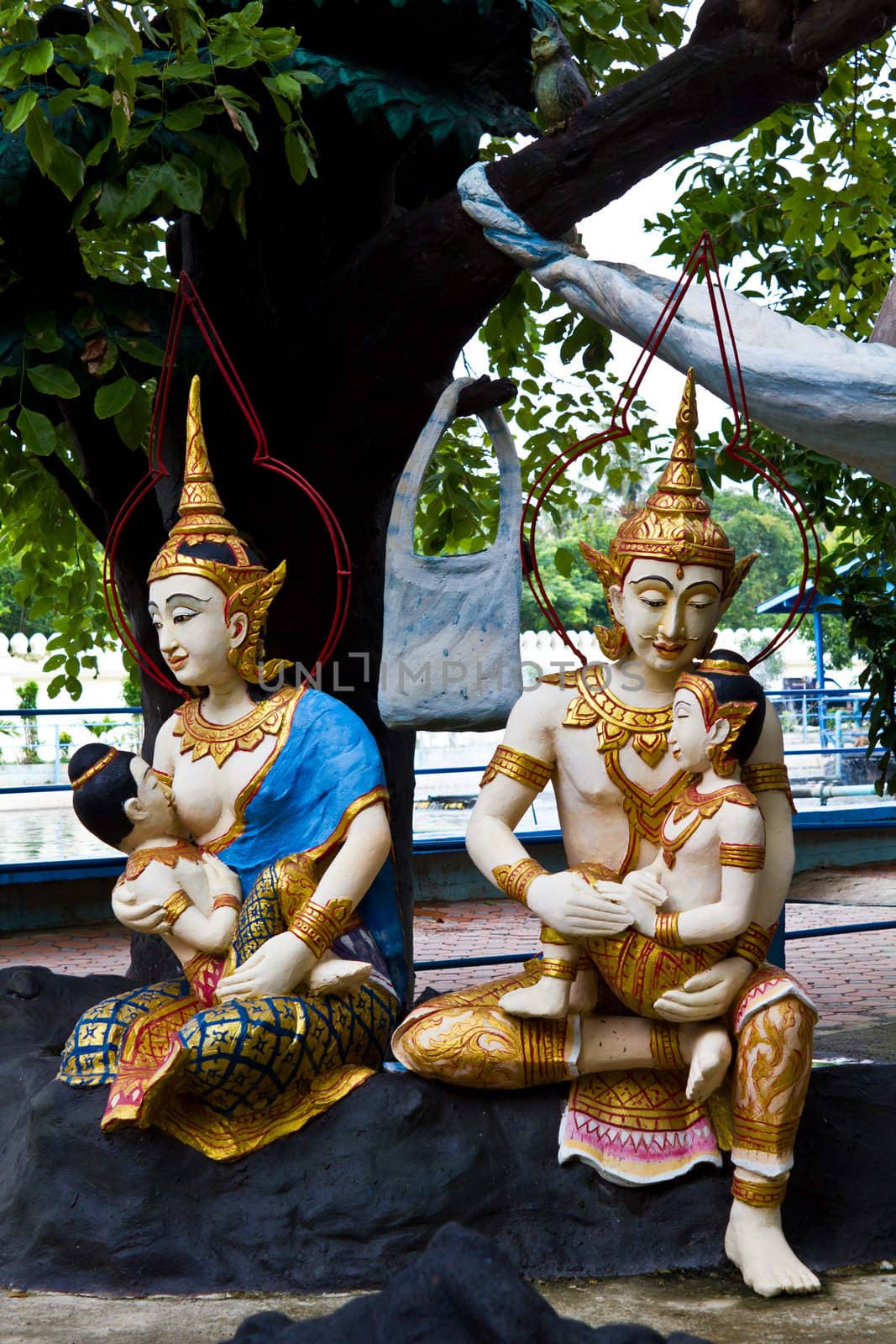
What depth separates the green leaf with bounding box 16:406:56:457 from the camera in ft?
12.8

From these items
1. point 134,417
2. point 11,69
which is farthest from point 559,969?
point 11,69

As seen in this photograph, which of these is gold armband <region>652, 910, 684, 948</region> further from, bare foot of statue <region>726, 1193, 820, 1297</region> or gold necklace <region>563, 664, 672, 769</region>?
bare foot of statue <region>726, 1193, 820, 1297</region>

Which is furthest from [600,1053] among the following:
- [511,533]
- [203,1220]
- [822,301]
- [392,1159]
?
[822,301]

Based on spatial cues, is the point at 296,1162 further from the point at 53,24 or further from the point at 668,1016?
the point at 53,24

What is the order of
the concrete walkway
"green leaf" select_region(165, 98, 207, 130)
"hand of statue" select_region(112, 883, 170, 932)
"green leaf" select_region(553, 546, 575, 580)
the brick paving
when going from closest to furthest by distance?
the concrete walkway
"hand of statue" select_region(112, 883, 170, 932)
"green leaf" select_region(165, 98, 207, 130)
"green leaf" select_region(553, 546, 575, 580)
the brick paving

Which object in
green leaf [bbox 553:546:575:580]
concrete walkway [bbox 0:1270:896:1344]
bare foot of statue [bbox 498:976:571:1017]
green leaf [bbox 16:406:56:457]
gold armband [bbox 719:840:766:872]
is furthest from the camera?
green leaf [bbox 553:546:575:580]

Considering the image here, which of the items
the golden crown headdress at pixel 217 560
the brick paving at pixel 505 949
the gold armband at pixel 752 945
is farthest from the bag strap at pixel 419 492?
the brick paving at pixel 505 949

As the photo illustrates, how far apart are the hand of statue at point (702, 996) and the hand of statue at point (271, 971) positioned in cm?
78

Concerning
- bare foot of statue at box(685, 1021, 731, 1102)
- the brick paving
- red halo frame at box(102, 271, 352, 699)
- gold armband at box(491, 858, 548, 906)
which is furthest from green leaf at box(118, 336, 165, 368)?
the brick paving

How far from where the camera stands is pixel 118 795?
3.38 metres

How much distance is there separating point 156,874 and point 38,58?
1.80 meters

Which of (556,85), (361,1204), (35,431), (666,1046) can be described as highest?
(556,85)

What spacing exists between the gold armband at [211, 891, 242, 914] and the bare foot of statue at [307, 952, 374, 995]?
0.85 ft

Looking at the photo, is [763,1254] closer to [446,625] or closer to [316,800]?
[316,800]
